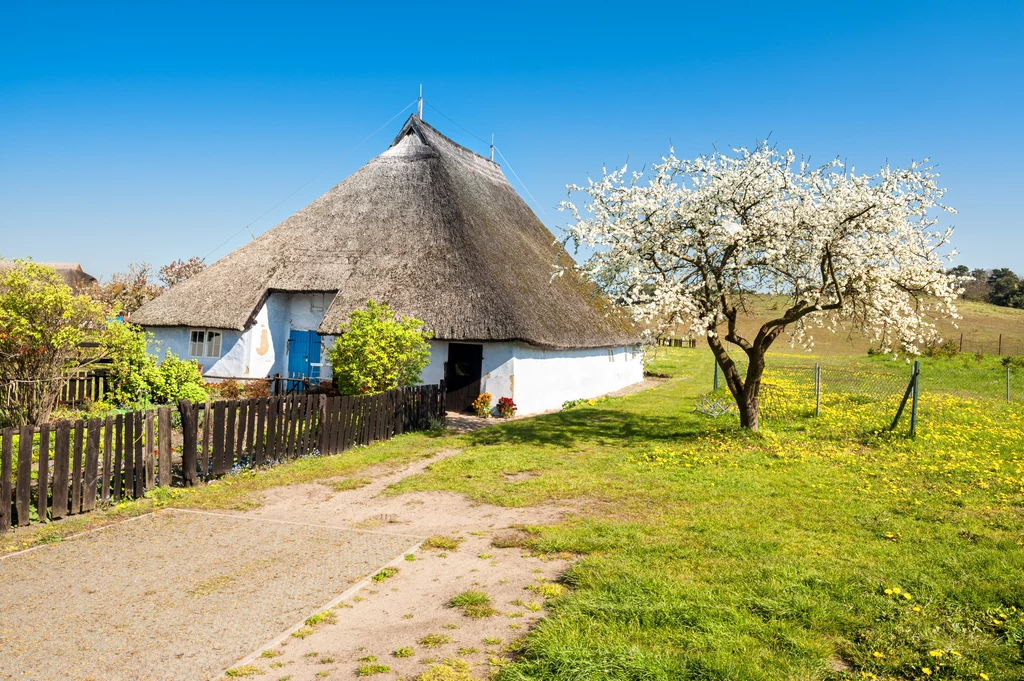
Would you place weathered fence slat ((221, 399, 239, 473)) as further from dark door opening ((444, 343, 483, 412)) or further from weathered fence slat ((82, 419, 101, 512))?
dark door opening ((444, 343, 483, 412))

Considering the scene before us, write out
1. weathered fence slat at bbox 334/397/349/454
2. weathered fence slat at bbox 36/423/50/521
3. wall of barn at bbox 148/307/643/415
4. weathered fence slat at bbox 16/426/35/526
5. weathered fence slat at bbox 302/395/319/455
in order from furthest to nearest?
wall of barn at bbox 148/307/643/415 < weathered fence slat at bbox 334/397/349/454 < weathered fence slat at bbox 302/395/319/455 < weathered fence slat at bbox 36/423/50/521 < weathered fence slat at bbox 16/426/35/526

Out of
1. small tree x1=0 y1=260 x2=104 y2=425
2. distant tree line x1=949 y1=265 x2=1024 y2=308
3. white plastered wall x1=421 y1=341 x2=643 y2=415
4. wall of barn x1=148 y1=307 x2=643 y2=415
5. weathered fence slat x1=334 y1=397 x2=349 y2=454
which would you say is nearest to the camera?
weathered fence slat x1=334 y1=397 x2=349 y2=454

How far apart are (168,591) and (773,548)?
584 centimetres

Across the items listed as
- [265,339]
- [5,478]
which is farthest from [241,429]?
[265,339]

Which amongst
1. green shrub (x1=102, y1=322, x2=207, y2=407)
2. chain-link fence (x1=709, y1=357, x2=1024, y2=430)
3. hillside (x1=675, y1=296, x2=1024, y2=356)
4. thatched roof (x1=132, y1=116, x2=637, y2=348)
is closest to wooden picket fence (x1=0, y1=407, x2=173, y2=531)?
green shrub (x1=102, y1=322, x2=207, y2=407)

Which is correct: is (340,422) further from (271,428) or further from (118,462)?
(118,462)

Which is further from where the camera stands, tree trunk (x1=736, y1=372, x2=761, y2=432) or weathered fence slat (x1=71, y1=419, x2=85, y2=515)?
tree trunk (x1=736, y1=372, x2=761, y2=432)

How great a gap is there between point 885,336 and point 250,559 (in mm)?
14181

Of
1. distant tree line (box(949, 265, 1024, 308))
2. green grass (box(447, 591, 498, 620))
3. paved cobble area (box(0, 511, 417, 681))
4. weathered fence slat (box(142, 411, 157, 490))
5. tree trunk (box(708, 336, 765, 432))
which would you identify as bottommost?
paved cobble area (box(0, 511, 417, 681))

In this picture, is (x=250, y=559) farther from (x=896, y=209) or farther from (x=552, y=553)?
(x=896, y=209)

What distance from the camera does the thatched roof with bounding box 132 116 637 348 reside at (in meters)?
18.8

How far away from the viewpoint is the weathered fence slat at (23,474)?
732 cm

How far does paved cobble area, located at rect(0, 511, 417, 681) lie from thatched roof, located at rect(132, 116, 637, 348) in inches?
421

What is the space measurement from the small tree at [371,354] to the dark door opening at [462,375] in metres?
3.84
